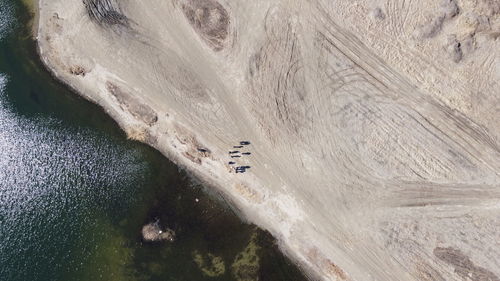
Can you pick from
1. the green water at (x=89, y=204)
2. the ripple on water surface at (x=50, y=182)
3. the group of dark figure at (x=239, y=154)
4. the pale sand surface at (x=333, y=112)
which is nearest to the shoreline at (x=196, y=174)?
the pale sand surface at (x=333, y=112)

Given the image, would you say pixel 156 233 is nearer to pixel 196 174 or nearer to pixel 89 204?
pixel 196 174

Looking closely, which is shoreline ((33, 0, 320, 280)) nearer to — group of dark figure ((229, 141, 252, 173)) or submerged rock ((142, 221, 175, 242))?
group of dark figure ((229, 141, 252, 173))

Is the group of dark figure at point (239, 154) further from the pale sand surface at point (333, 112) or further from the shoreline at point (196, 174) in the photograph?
the shoreline at point (196, 174)

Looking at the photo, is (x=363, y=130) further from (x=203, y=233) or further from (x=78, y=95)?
(x=78, y=95)

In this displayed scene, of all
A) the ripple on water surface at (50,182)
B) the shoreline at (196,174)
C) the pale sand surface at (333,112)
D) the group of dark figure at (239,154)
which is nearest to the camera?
the pale sand surface at (333,112)

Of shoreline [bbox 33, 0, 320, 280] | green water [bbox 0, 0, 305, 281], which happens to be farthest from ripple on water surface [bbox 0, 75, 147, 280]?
shoreline [bbox 33, 0, 320, 280]

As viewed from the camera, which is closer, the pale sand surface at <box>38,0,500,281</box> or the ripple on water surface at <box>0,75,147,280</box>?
the pale sand surface at <box>38,0,500,281</box>
